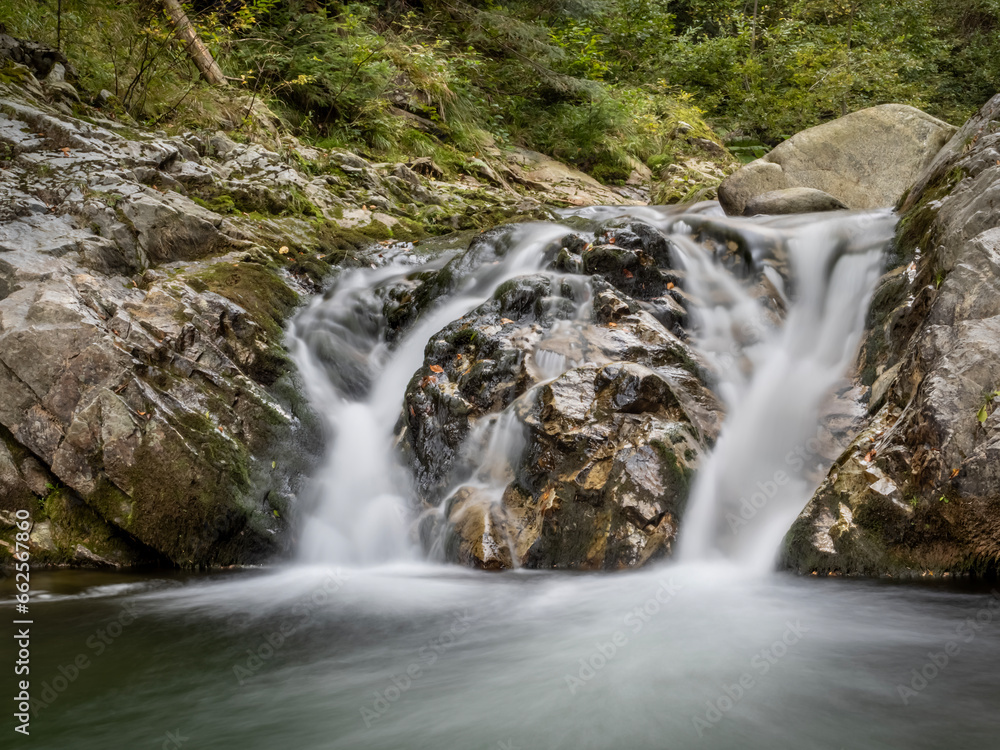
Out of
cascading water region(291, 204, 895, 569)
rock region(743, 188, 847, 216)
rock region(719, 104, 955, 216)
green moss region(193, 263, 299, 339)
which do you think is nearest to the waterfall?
cascading water region(291, 204, 895, 569)

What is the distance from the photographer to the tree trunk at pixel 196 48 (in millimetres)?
9664

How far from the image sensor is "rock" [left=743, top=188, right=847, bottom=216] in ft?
27.8

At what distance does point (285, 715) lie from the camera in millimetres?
2754

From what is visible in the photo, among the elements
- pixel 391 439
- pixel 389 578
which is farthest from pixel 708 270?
pixel 389 578

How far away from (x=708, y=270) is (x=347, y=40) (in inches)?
316

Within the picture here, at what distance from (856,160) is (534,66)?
6.93 meters

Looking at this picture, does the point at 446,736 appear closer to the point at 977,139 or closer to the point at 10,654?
the point at 10,654

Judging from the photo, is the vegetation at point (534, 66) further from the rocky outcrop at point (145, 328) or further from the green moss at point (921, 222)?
the green moss at point (921, 222)

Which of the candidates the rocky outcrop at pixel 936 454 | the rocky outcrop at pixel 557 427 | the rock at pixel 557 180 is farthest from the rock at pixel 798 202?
the rock at pixel 557 180

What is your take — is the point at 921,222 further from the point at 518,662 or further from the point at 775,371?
the point at 518,662

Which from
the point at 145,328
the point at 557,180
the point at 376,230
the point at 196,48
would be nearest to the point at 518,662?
the point at 145,328

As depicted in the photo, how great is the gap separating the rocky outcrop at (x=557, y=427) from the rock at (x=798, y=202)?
3.17 m

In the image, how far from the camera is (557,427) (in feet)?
16.0

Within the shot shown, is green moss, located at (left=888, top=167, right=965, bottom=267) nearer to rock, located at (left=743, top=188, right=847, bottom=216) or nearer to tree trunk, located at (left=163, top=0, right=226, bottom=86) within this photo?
rock, located at (left=743, top=188, right=847, bottom=216)
